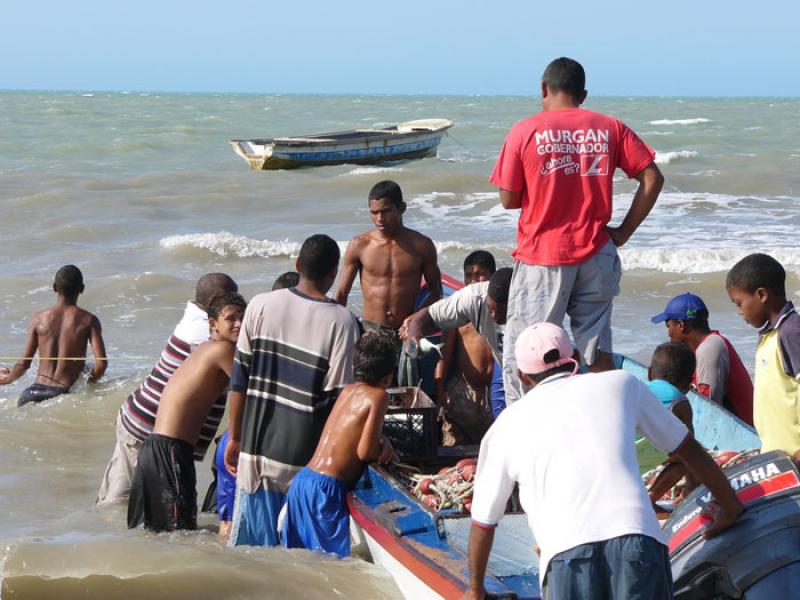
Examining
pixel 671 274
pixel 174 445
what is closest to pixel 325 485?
pixel 174 445

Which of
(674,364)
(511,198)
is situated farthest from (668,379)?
(511,198)

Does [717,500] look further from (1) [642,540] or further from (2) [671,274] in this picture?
(2) [671,274]

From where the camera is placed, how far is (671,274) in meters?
17.2

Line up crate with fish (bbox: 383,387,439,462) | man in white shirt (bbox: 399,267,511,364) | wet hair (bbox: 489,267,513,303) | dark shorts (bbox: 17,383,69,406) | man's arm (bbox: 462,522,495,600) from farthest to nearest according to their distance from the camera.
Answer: dark shorts (bbox: 17,383,69,406)
man in white shirt (bbox: 399,267,511,364)
crate with fish (bbox: 383,387,439,462)
wet hair (bbox: 489,267,513,303)
man's arm (bbox: 462,522,495,600)

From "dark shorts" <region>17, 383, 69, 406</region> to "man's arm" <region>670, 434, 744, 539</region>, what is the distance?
22.6 feet

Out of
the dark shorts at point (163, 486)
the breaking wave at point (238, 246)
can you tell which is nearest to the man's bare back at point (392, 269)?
the dark shorts at point (163, 486)

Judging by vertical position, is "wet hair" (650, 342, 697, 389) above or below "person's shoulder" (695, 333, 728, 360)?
above

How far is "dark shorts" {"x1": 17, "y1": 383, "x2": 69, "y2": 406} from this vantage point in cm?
955

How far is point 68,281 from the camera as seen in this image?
908 cm

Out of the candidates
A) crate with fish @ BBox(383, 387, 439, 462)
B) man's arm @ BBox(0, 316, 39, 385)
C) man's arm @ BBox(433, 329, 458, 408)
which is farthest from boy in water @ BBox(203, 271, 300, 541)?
man's arm @ BBox(0, 316, 39, 385)

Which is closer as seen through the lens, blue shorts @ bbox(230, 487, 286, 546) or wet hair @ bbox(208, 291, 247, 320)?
blue shorts @ bbox(230, 487, 286, 546)

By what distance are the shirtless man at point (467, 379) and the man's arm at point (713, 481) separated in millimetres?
3281

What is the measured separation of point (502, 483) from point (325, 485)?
217 cm

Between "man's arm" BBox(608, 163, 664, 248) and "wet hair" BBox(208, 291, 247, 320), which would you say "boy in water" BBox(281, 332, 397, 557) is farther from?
"man's arm" BBox(608, 163, 664, 248)
